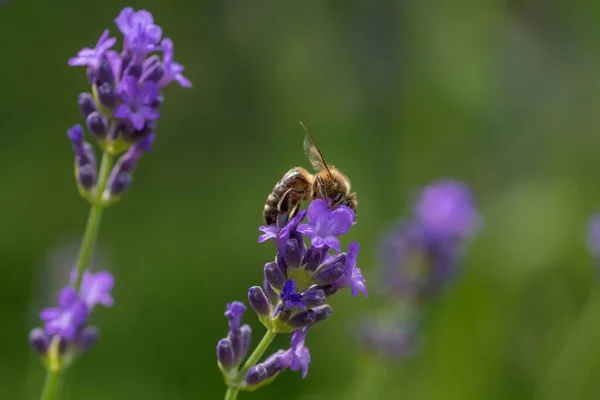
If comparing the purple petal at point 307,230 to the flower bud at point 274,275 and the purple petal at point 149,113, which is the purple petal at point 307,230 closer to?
the flower bud at point 274,275

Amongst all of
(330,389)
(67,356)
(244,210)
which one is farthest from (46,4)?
(67,356)

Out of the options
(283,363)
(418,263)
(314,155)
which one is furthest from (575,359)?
(283,363)

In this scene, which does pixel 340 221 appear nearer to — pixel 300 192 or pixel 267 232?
pixel 267 232

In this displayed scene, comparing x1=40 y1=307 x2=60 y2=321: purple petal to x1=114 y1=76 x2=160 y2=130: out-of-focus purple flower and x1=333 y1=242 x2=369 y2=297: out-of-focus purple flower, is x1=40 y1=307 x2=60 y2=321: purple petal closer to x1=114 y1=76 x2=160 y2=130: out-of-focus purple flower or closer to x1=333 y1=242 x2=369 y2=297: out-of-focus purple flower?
x1=114 y1=76 x2=160 y2=130: out-of-focus purple flower

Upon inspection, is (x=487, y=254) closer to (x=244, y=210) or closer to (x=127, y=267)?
(x=244, y=210)

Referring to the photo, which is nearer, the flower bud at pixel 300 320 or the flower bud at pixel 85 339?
the flower bud at pixel 300 320

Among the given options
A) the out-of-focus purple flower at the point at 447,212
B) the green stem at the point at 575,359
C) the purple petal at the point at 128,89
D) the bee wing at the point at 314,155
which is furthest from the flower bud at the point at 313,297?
the green stem at the point at 575,359

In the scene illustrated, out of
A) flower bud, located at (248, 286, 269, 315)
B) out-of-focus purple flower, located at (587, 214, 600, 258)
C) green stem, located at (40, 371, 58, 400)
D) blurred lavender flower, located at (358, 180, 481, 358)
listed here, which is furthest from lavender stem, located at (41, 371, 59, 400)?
out-of-focus purple flower, located at (587, 214, 600, 258)
